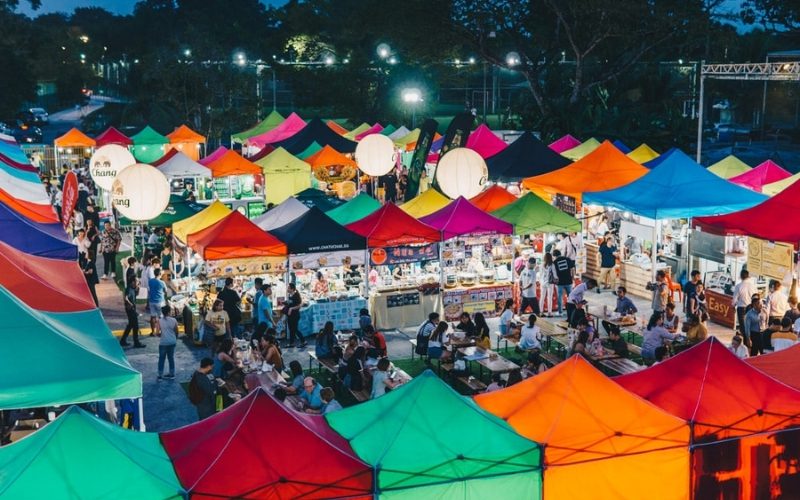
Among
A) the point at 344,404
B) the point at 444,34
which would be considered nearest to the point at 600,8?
the point at 444,34

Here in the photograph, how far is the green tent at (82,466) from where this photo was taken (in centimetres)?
689

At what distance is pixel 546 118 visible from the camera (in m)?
38.8

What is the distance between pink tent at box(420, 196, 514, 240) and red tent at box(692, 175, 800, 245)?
3.91m

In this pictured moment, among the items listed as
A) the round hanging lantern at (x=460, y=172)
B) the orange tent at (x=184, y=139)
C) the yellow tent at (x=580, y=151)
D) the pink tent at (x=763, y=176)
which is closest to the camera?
the round hanging lantern at (x=460, y=172)

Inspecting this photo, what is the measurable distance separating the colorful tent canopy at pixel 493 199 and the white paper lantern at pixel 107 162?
8788mm

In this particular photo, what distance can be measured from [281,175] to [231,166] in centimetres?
149

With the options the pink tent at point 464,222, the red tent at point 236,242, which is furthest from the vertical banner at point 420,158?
the red tent at point 236,242

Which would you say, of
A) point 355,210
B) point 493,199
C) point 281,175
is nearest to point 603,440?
point 355,210

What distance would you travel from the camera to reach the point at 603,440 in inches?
318

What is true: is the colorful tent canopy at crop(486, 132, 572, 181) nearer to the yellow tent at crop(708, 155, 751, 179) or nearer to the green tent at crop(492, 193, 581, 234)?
the yellow tent at crop(708, 155, 751, 179)

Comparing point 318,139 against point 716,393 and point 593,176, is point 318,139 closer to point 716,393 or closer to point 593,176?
point 593,176

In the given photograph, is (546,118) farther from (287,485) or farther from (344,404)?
(287,485)

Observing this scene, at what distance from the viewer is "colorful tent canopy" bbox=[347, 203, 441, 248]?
16531 mm

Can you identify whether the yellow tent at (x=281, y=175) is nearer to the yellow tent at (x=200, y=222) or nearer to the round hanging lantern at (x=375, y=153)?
the round hanging lantern at (x=375, y=153)
